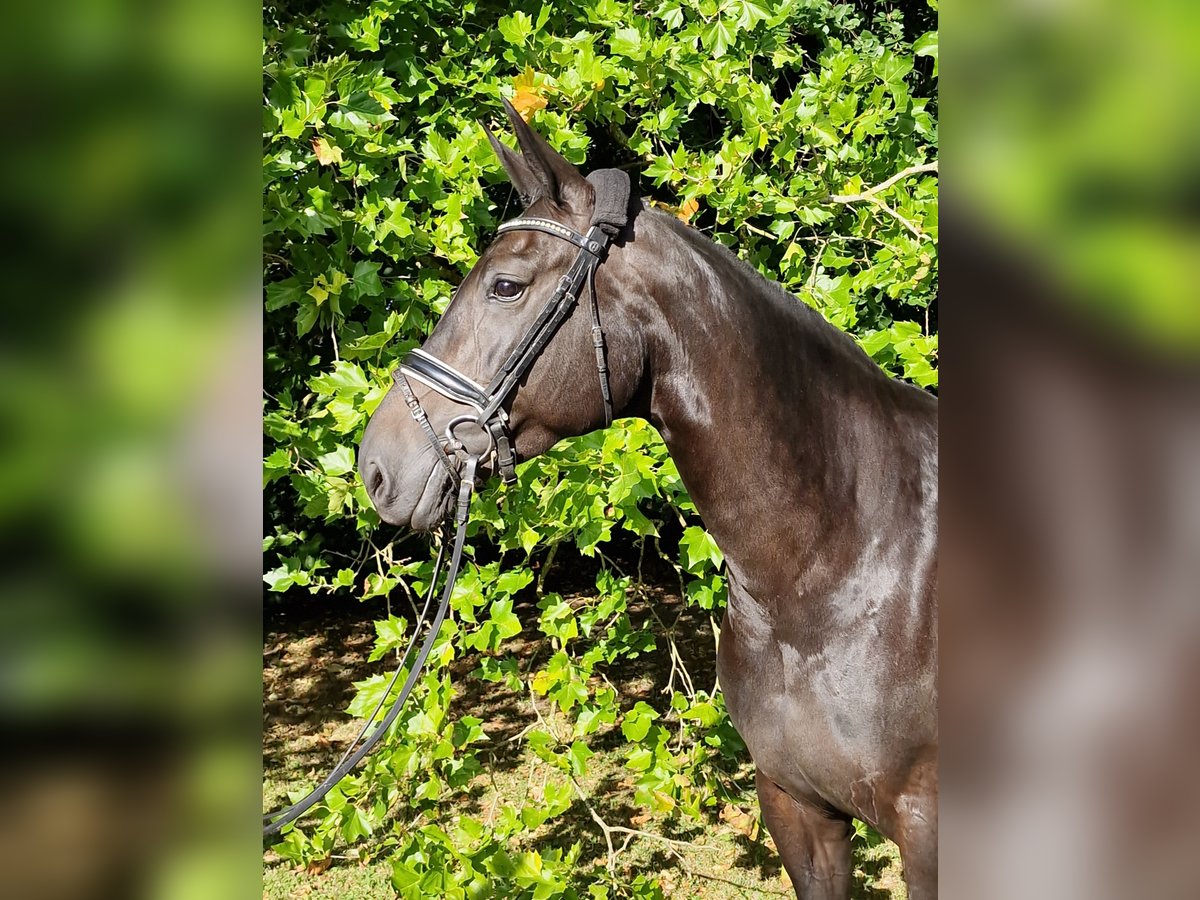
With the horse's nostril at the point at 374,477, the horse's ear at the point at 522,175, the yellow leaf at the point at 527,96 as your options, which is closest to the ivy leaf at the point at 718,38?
the yellow leaf at the point at 527,96

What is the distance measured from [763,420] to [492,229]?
1806 mm

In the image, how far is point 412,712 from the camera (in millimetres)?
3033

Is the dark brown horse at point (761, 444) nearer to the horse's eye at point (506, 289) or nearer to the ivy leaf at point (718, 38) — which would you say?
the horse's eye at point (506, 289)

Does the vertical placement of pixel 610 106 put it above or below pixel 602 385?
above

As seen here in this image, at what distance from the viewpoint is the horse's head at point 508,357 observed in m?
1.90

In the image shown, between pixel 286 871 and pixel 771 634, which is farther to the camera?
pixel 286 871

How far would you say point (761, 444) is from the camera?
6.26 ft

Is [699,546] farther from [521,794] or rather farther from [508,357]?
[521,794]
